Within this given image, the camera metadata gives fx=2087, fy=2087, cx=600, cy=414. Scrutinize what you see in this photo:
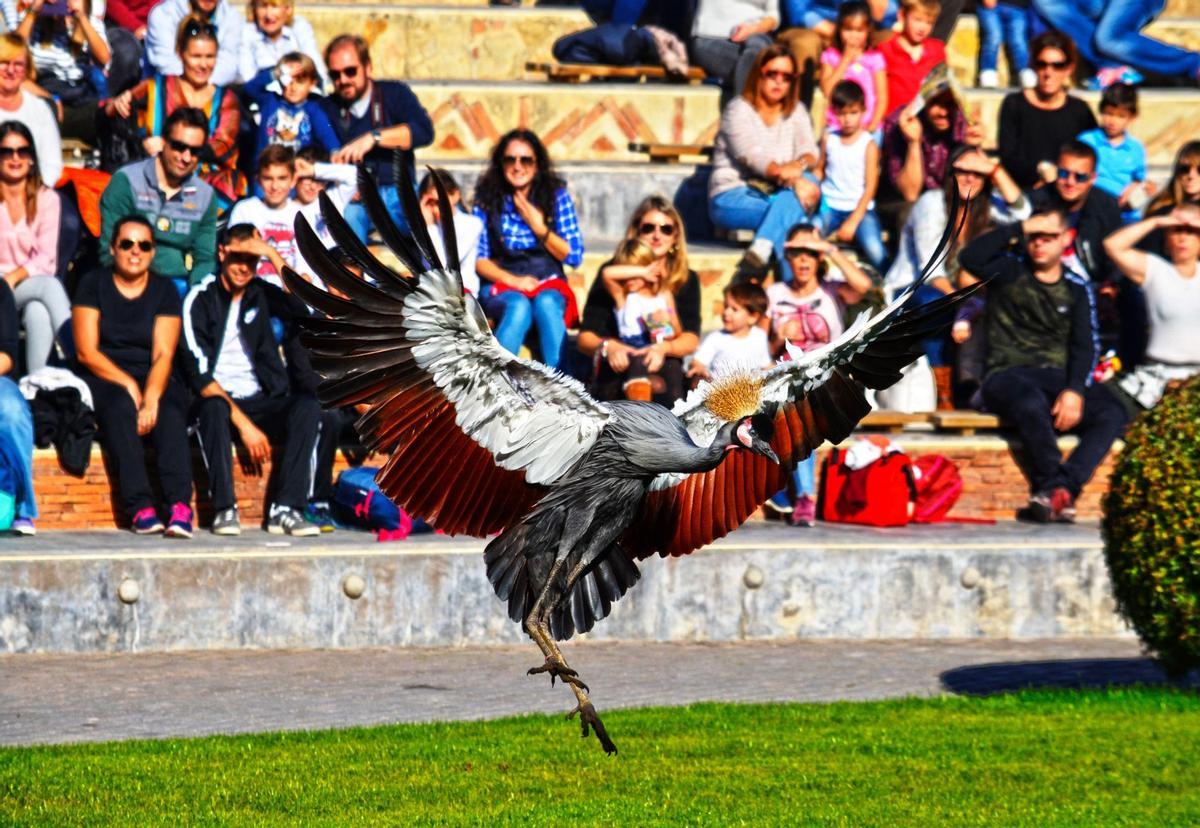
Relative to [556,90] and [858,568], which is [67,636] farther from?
[556,90]

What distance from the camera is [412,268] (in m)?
6.69

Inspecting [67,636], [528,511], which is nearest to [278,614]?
[67,636]

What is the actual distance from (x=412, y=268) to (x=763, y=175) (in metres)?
7.40

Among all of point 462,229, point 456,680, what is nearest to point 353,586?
point 456,680

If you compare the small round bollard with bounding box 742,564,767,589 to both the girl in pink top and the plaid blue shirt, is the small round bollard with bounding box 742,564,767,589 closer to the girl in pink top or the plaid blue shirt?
the plaid blue shirt

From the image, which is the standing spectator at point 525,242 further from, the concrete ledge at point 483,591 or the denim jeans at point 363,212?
the concrete ledge at point 483,591

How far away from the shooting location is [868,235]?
549 inches

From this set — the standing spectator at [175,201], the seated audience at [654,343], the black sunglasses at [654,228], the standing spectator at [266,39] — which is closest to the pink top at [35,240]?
the standing spectator at [175,201]

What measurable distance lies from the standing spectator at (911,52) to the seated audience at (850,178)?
747mm

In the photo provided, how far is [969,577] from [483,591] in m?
2.71

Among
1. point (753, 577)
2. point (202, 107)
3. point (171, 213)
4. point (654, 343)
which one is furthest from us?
point (202, 107)

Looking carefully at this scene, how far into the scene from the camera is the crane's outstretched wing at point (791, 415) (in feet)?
23.8

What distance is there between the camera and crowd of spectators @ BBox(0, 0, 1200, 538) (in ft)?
37.1

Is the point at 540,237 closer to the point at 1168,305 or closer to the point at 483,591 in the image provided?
the point at 483,591
